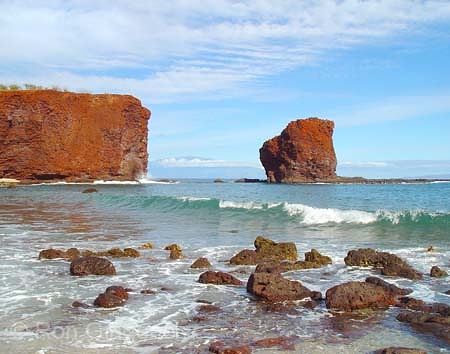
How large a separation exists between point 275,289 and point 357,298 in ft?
4.60

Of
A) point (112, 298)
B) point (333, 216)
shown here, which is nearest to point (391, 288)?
point (112, 298)

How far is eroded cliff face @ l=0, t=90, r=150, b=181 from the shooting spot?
7356cm

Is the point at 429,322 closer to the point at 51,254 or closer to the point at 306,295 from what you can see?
the point at 306,295

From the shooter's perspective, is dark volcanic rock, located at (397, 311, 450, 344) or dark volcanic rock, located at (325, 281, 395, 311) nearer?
dark volcanic rock, located at (397, 311, 450, 344)

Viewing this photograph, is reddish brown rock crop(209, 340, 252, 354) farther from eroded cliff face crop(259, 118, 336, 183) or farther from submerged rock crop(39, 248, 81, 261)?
eroded cliff face crop(259, 118, 336, 183)

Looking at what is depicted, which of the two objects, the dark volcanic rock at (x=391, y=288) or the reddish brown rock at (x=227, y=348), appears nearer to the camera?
the reddish brown rock at (x=227, y=348)

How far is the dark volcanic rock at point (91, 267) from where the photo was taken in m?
10.4

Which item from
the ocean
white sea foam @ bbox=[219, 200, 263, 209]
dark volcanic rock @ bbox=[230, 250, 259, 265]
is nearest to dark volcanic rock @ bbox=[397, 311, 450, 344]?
the ocean

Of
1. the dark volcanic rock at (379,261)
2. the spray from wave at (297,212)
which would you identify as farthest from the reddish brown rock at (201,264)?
the spray from wave at (297,212)

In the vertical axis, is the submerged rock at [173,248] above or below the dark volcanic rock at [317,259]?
below

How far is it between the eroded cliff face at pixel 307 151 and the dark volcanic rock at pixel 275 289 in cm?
8534

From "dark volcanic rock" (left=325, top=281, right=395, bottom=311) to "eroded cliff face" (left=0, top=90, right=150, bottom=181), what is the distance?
73.2 m

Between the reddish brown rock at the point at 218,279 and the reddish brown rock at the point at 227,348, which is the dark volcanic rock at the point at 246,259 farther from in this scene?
the reddish brown rock at the point at 227,348

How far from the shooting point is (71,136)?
78.3 meters
